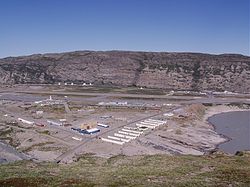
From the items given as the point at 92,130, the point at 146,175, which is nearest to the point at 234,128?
the point at 92,130

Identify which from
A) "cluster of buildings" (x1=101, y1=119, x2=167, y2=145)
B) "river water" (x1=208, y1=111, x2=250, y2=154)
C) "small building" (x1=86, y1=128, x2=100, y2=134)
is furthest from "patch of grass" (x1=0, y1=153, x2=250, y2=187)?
"small building" (x1=86, y1=128, x2=100, y2=134)

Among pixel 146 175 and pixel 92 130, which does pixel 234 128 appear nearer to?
pixel 92 130

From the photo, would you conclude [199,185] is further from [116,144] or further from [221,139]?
[221,139]

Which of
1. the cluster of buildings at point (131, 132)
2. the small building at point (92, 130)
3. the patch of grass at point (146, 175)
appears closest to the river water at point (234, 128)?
the cluster of buildings at point (131, 132)

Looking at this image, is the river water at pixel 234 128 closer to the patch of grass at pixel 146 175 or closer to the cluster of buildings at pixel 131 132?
the cluster of buildings at pixel 131 132

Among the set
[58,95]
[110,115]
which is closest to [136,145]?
[110,115]

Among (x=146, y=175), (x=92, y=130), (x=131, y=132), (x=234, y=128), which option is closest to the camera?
(x=146, y=175)

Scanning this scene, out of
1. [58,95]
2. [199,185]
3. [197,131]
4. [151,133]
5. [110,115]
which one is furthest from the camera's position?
[58,95]

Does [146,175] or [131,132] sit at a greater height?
[146,175]
